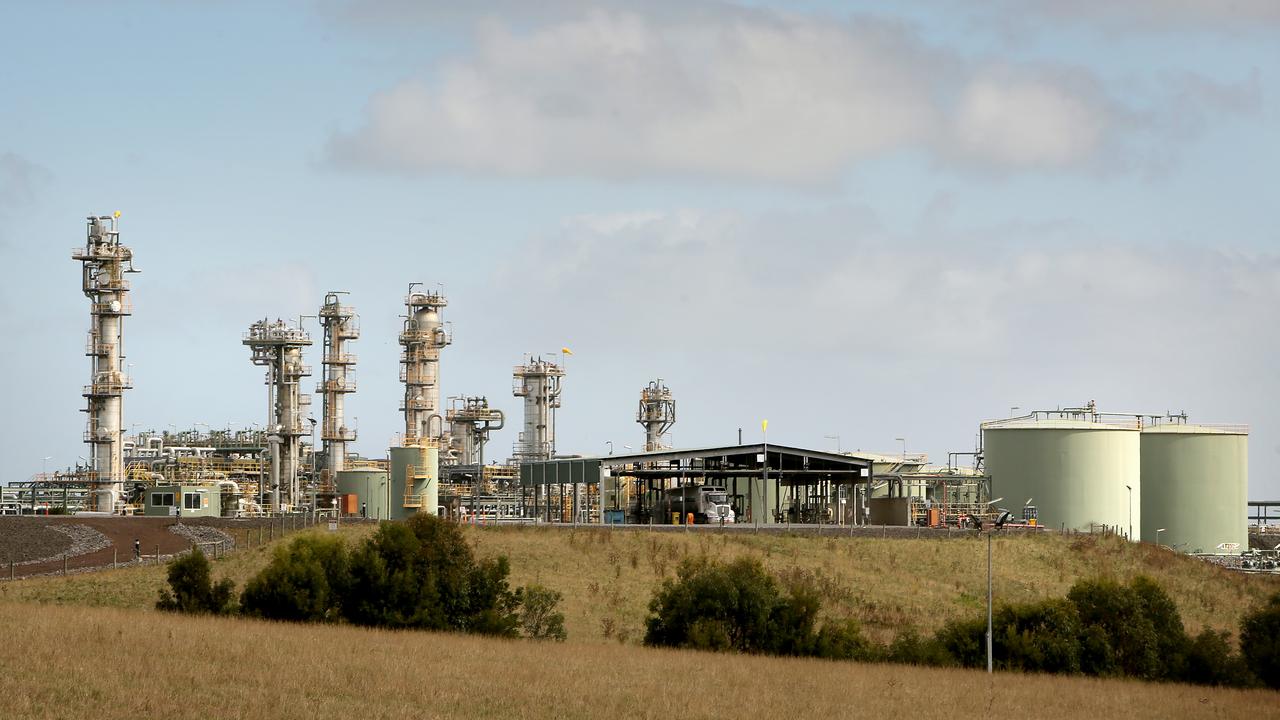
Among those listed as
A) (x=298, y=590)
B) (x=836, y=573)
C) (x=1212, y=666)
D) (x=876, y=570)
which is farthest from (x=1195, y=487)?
(x=298, y=590)

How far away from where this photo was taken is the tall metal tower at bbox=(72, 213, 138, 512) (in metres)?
91.6

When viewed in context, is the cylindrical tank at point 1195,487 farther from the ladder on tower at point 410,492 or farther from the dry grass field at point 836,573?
the ladder on tower at point 410,492

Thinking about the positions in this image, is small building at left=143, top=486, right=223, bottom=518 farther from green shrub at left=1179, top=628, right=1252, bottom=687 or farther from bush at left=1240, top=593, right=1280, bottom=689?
bush at left=1240, top=593, right=1280, bottom=689

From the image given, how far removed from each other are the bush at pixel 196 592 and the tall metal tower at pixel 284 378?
5649 cm

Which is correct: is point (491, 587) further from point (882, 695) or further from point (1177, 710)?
point (1177, 710)

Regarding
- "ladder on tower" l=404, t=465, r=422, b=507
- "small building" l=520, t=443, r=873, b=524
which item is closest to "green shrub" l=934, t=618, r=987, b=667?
"small building" l=520, t=443, r=873, b=524

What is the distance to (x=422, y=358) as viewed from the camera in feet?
366

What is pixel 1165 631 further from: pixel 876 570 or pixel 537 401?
pixel 537 401

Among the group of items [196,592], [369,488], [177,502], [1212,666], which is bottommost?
[1212,666]

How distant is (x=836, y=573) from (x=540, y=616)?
1599cm

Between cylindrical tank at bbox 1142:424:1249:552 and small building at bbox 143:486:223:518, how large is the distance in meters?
52.6

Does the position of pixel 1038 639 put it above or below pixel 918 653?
above

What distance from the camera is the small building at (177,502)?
87.9 metres

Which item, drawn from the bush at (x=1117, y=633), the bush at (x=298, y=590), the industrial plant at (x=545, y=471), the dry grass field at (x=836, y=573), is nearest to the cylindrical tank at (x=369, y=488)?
the industrial plant at (x=545, y=471)
